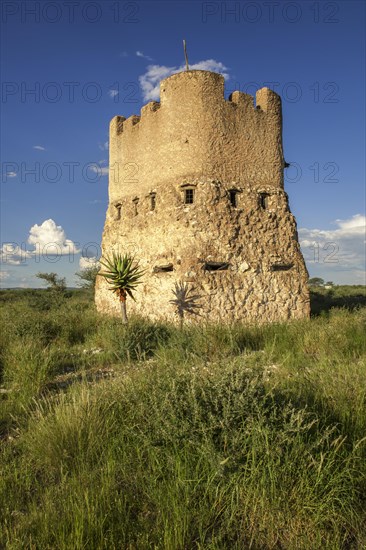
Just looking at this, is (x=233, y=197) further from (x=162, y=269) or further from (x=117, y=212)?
(x=117, y=212)

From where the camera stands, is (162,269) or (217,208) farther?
(162,269)

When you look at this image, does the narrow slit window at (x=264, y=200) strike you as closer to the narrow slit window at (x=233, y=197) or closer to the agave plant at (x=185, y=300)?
the narrow slit window at (x=233, y=197)

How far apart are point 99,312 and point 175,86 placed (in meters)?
7.88

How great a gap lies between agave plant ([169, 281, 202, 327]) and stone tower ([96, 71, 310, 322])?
0.57 feet

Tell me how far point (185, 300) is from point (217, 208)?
280 centimetres

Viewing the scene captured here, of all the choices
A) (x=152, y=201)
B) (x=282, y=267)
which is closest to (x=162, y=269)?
(x=152, y=201)

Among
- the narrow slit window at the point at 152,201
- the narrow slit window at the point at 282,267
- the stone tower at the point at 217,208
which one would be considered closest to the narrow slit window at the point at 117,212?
the stone tower at the point at 217,208

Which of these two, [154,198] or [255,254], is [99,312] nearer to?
[154,198]

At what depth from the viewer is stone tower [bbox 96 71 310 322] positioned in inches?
411

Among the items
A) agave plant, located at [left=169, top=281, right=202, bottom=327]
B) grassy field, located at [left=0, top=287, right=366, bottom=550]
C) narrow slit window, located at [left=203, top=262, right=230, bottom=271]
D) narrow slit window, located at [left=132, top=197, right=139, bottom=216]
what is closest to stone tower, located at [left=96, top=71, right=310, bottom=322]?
narrow slit window, located at [left=203, top=262, right=230, bottom=271]

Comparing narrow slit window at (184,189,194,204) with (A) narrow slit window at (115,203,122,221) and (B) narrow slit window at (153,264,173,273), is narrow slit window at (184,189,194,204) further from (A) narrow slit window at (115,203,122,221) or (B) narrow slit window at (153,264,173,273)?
(A) narrow slit window at (115,203,122,221)

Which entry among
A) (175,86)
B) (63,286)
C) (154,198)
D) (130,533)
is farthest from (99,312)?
(63,286)

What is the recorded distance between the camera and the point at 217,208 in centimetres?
1062

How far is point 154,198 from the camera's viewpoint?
11562mm
